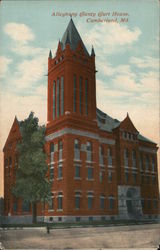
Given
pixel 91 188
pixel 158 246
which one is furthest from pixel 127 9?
pixel 158 246

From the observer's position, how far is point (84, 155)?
17.6 metres

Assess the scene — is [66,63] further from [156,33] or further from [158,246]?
[158,246]

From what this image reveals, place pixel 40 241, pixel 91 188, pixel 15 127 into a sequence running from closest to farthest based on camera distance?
pixel 40 241, pixel 15 127, pixel 91 188

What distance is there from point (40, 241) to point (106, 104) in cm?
697

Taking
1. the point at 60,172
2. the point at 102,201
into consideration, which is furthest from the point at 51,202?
the point at 102,201

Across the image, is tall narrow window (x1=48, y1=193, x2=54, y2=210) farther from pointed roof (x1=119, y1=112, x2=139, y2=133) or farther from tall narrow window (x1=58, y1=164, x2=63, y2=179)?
pointed roof (x1=119, y1=112, x2=139, y2=133)

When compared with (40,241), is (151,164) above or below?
above

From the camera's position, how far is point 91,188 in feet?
55.1

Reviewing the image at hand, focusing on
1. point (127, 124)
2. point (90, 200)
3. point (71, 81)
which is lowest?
point (90, 200)

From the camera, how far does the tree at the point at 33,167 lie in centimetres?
1623

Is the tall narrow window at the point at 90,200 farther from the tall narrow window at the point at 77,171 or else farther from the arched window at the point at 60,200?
the arched window at the point at 60,200

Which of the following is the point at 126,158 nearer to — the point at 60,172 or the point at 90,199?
the point at 90,199

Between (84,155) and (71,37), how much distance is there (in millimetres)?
6037

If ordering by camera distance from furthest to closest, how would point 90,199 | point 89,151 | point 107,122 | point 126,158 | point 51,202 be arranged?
point 89,151 < point 126,158 < point 107,122 < point 90,199 < point 51,202
